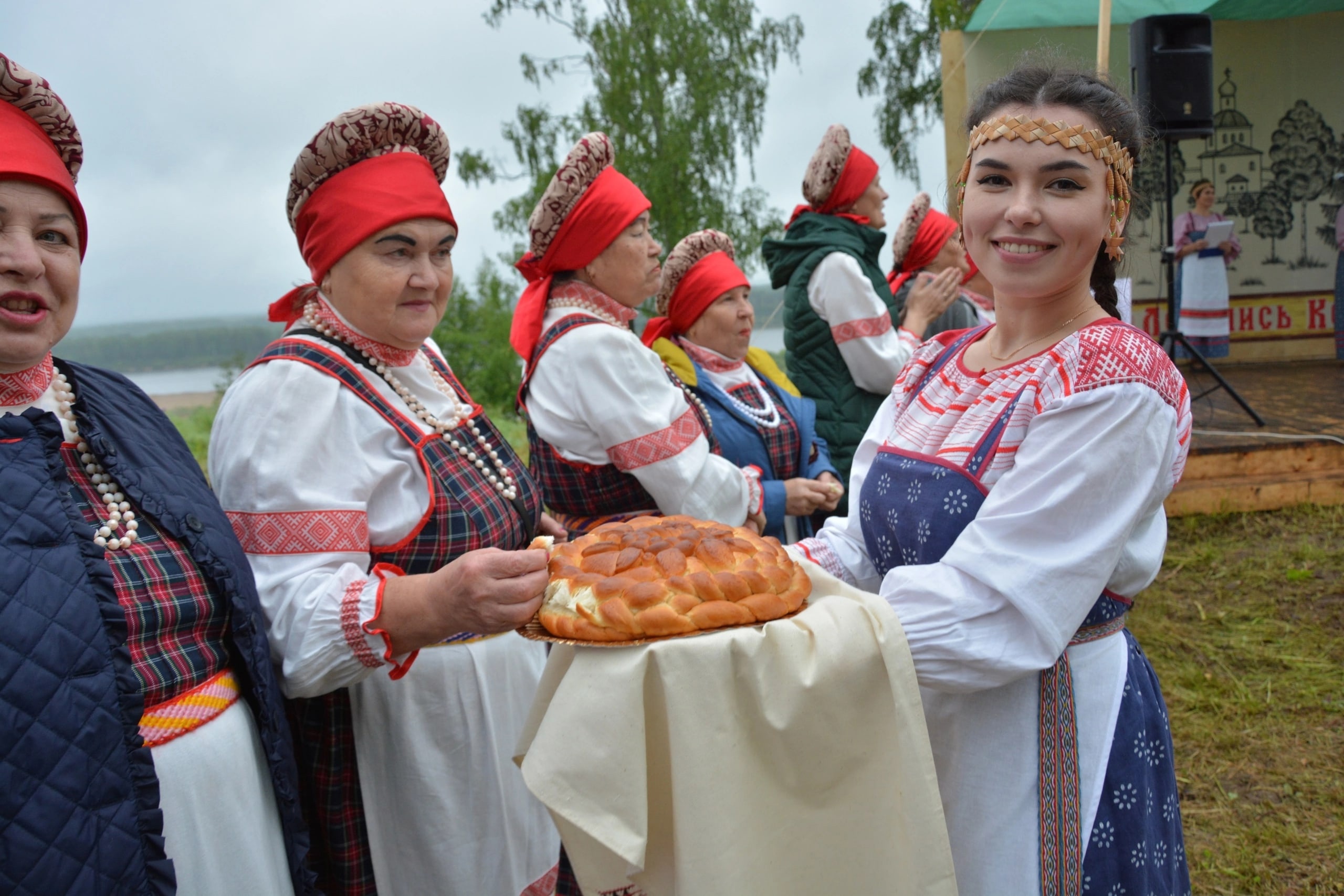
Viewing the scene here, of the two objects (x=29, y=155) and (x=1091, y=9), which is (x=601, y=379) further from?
(x=1091, y=9)

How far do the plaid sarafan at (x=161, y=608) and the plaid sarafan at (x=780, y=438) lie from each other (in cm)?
221

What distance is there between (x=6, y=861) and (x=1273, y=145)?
1297 centimetres

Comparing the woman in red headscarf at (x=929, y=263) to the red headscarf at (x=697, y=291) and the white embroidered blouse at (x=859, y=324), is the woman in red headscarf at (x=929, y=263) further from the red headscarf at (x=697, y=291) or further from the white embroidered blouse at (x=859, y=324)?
the red headscarf at (x=697, y=291)

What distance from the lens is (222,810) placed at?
4.96 feet

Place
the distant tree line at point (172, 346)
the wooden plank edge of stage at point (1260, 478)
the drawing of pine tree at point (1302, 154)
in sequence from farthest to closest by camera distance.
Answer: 1. the drawing of pine tree at point (1302, 154)
2. the wooden plank edge of stage at point (1260, 478)
3. the distant tree line at point (172, 346)

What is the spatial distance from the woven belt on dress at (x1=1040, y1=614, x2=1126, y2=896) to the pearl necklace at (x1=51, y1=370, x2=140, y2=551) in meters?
1.51

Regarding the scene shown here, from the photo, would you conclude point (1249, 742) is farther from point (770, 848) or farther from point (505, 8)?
point (505, 8)

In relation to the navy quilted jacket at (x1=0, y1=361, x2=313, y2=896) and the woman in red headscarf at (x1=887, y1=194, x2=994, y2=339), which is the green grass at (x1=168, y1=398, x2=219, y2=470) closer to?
the woman in red headscarf at (x1=887, y1=194, x2=994, y2=339)

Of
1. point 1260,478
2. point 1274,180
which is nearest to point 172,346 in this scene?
point 1260,478

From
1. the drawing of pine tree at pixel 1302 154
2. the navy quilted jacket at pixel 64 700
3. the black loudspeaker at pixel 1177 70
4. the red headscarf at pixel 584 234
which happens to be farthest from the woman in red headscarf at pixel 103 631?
the drawing of pine tree at pixel 1302 154

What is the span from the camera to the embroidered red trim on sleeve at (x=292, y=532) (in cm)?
173

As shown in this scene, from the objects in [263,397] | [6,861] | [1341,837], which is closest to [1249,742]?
[1341,837]

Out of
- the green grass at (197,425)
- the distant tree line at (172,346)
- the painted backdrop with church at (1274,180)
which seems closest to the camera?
the distant tree line at (172,346)

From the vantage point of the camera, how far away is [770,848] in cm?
133
